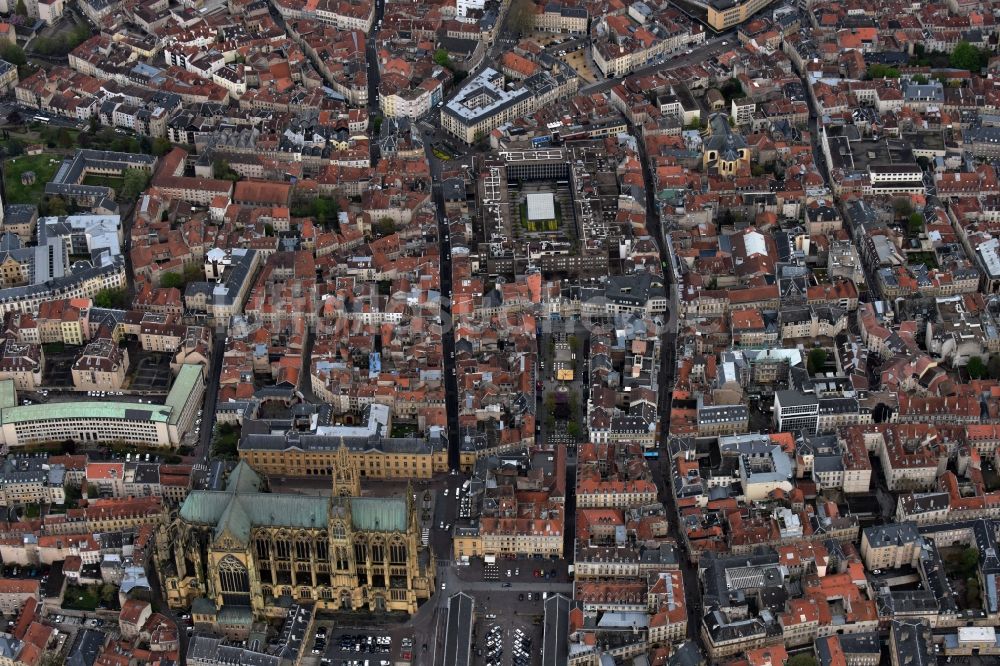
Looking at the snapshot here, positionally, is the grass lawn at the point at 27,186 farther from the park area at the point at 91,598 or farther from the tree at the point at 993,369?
the tree at the point at 993,369

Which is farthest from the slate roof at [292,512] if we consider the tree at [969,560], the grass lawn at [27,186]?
the grass lawn at [27,186]

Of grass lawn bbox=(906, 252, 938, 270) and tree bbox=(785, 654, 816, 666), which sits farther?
grass lawn bbox=(906, 252, 938, 270)

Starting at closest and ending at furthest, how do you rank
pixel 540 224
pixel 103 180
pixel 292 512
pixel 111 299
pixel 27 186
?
1. pixel 292 512
2. pixel 111 299
3. pixel 540 224
4. pixel 27 186
5. pixel 103 180

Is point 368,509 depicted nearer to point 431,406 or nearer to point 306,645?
point 306,645

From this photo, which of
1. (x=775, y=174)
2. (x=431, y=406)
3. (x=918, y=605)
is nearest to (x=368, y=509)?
(x=431, y=406)

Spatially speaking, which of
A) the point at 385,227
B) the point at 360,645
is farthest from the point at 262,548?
the point at 385,227

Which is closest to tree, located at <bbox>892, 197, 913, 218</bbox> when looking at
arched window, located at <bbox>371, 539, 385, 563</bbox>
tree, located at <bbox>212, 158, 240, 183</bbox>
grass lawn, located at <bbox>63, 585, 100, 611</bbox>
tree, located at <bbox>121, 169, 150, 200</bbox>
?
tree, located at <bbox>212, 158, 240, 183</bbox>

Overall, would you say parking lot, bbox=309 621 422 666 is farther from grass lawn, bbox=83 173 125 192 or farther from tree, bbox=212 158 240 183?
grass lawn, bbox=83 173 125 192

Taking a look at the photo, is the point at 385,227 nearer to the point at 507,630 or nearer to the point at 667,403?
the point at 667,403
